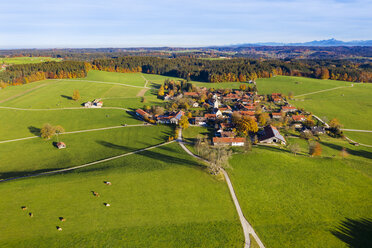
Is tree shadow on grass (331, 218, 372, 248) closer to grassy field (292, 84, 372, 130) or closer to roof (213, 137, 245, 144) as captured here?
roof (213, 137, 245, 144)

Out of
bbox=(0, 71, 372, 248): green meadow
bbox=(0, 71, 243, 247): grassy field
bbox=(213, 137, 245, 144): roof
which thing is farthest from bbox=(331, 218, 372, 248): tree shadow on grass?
bbox=(213, 137, 245, 144): roof

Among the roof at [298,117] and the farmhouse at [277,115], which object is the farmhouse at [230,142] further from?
the roof at [298,117]

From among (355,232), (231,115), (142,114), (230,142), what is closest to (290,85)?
(231,115)

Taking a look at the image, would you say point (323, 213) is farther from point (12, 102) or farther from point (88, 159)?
point (12, 102)

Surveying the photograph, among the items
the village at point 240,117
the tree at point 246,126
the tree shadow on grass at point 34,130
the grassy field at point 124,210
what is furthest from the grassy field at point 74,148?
the tree at point 246,126

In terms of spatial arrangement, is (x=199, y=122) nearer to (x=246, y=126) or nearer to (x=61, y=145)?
(x=246, y=126)

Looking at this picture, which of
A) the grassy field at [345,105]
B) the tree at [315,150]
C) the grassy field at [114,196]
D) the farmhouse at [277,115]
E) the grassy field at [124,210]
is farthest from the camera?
the farmhouse at [277,115]
